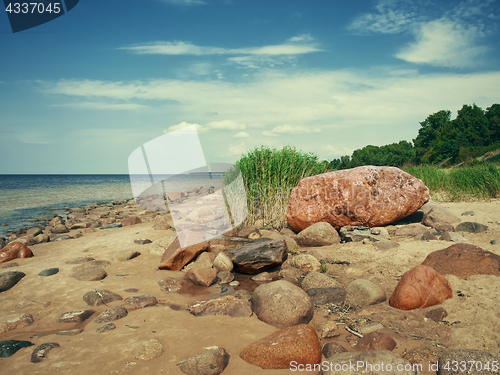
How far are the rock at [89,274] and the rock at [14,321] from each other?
136 cm

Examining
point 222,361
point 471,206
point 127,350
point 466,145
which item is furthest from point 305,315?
point 466,145

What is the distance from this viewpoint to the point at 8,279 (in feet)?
17.0

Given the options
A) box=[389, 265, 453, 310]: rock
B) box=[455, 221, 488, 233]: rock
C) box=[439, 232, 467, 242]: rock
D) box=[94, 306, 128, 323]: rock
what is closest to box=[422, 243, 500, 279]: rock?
box=[389, 265, 453, 310]: rock

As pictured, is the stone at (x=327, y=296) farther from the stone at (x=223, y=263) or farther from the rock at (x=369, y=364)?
the stone at (x=223, y=263)

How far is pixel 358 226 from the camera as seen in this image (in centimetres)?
759

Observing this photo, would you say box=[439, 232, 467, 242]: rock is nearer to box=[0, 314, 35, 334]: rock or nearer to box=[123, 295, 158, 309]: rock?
box=[123, 295, 158, 309]: rock

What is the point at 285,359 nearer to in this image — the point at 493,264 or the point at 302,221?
the point at 493,264

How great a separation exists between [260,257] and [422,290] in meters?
2.94

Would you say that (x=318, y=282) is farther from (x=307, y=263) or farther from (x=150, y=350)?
(x=150, y=350)

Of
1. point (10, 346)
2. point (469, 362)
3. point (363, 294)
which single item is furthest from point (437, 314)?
point (10, 346)

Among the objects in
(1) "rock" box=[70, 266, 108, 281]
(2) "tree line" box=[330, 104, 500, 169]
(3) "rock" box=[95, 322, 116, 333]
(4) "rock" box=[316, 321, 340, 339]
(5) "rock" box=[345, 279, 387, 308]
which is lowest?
(4) "rock" box=[316, 321, 340, 339]

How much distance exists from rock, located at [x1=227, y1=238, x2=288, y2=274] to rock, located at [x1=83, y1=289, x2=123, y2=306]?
235 cm

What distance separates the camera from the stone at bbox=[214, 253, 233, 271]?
618 centimetres

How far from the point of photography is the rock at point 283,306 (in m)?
3.91
